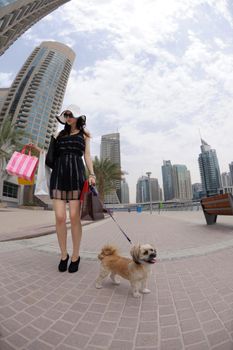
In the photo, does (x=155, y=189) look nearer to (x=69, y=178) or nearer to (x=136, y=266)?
(x=69, y=178)

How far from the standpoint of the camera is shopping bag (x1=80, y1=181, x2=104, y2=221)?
7.79 feet

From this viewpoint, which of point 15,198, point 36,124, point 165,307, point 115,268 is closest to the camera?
point 165,307

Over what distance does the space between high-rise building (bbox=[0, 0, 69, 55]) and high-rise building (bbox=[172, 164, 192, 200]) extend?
97.5m

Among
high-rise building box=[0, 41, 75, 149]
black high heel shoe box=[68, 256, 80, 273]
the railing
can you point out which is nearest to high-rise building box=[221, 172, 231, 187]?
the railing

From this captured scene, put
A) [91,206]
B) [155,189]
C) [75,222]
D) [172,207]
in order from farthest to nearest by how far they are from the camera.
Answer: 1. [155,189]
2. [172,207]
3. [75,222]
4. [91,206]

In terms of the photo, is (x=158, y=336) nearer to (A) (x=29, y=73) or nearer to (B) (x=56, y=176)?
(B) (x=56, y=176)

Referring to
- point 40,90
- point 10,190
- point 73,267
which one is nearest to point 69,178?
point 73,267

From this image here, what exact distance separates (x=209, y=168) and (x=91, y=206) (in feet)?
375

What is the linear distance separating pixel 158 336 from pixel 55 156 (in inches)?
94.8

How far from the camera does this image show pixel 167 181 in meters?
121

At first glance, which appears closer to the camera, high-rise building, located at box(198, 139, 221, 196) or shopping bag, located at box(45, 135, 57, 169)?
shopping bag, located at box(45, 135, 57, 169)

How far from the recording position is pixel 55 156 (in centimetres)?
272

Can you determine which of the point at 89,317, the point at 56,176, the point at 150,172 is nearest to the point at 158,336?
the point at 89,317

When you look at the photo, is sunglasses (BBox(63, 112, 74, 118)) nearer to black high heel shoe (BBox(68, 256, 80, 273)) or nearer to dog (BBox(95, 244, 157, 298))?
dog (BBox(95, 244, 157, 298))
